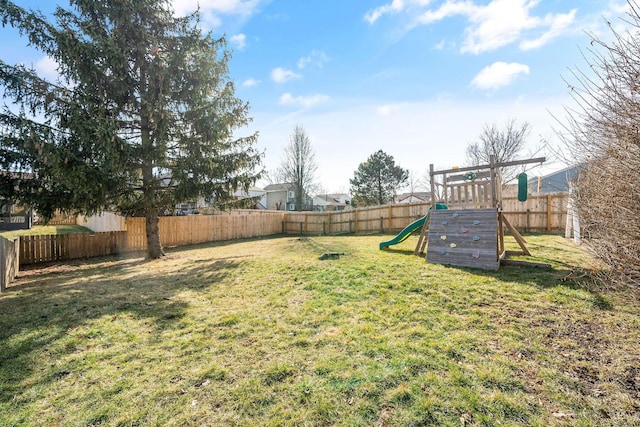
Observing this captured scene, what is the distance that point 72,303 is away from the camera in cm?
479

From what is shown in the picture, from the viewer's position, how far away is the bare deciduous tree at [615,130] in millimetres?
2184

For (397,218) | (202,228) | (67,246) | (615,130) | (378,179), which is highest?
(378,179)

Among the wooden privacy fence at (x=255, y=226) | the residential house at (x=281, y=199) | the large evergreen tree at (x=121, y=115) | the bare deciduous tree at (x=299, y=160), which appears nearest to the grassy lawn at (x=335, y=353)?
the wooden privacy fence at (x=255, y=226)

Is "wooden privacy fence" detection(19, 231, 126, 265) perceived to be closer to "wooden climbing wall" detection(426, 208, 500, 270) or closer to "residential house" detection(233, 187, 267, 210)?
"residential house" detection(233, 187, 267, 210)

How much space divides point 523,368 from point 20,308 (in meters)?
6.97

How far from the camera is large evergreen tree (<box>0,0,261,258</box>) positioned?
6734 millimetres

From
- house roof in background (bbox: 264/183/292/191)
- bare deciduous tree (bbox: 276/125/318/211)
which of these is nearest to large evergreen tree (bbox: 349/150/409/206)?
bare deciduous tree (bbox: 276/125/318/211)

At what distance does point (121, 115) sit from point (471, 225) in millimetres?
10093

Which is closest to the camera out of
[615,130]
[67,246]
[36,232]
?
[615,130]

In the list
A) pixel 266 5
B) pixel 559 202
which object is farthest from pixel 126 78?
pixel 559 202

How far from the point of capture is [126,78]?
7918 mm

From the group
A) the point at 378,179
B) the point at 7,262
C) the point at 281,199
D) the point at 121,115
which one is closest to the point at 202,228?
the point at 121,115

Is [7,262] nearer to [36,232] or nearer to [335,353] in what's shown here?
[335,353]

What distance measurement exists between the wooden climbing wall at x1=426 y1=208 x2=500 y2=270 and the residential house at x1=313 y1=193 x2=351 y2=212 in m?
34.3
